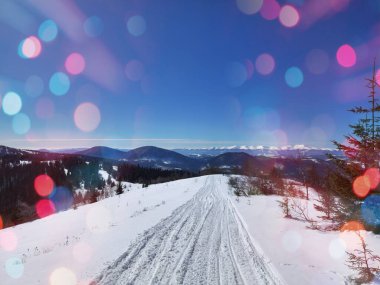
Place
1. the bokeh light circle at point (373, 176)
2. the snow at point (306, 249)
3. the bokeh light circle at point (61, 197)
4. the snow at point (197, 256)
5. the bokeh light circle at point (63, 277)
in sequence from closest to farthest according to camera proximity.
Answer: the bokeh light circle at point (373, 176) < the bokeh light circle at point (63, 277) < the snow at point (197, 256) < the snow at point (306, 249) < the bokeh light circle at point (61, 197)

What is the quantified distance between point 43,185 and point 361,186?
477ft

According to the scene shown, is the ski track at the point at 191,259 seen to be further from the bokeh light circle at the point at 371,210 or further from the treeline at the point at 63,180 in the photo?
the treeline at the point at 63,180

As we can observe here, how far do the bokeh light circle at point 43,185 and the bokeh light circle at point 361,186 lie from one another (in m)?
137

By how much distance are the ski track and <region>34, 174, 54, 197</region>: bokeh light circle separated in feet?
429

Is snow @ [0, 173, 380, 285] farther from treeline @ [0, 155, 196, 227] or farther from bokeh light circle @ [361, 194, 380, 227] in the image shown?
treeline @ [0, 155, 196, 227]

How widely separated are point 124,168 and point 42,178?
39.5m

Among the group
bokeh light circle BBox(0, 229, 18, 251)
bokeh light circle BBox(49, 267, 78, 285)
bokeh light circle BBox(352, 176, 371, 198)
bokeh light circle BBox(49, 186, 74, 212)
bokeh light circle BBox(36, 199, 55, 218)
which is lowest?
bokeh light circle BBox(36, 199, 55, 218)

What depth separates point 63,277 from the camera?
6.81m

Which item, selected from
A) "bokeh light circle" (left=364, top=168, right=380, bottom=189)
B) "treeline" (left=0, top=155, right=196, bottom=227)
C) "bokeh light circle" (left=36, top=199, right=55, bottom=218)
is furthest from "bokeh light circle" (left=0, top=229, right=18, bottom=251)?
"bokeh light circle" (left=36, top=199, right=55, bottom=218)

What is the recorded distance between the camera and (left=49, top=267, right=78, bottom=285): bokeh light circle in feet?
21.3

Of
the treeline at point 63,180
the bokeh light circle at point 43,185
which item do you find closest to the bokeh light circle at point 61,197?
the treeline at point 63,180

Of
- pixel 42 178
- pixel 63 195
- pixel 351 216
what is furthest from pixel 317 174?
pixel 42 178

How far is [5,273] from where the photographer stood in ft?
26.6

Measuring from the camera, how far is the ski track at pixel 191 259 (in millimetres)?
6598
